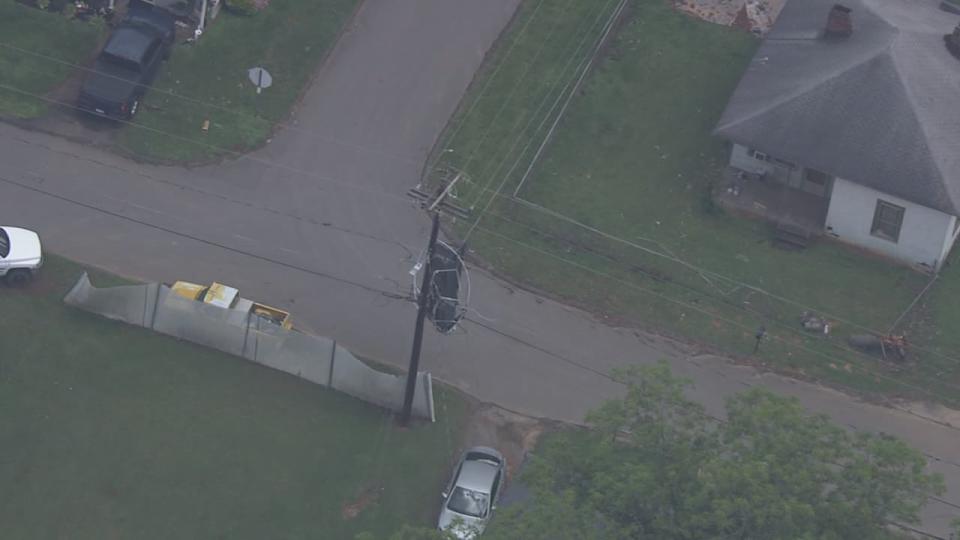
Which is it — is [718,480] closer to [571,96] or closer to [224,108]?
[571,96]

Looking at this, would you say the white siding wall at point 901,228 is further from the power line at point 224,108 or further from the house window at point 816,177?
the power line at point 224,108

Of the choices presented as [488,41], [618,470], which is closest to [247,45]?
[488,41]

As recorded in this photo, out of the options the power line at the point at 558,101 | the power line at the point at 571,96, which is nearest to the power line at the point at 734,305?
the power line at the point at 558,101

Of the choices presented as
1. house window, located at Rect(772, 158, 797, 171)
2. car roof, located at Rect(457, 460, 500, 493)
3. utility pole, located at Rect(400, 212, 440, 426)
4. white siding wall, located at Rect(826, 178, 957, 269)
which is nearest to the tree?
car roof, located at Rect(457, 460, 500, 493)

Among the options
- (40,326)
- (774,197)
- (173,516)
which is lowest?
(173,516)

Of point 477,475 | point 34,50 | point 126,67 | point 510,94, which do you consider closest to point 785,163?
point 510,94

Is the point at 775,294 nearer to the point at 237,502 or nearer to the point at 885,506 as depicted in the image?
the point at 885,506
